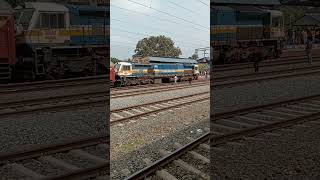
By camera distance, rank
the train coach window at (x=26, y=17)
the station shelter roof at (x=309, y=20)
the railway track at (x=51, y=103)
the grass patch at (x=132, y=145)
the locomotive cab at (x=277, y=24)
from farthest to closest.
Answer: the train coach window at (x=26, y=17)
the railway track at (x=51, y=103)
the grass patch at (x=132, y=145)
the station shelter roof at (x=309, y=20)
the locomotive cab at (x=277, y=24)

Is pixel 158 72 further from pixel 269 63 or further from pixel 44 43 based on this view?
A: pixel 44 43

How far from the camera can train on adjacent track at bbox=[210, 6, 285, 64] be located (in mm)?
3992

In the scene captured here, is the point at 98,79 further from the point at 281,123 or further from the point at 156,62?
the point at 156,62

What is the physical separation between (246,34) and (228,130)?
184 cm

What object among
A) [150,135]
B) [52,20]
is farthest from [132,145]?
[52,20]

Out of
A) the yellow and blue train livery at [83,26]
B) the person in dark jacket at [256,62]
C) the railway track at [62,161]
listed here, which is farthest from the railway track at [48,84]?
the person in dark jacket at [256,62]

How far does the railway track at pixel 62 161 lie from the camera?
2.91m

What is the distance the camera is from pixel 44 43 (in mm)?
4797

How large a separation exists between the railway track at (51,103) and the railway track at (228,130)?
5.10ft

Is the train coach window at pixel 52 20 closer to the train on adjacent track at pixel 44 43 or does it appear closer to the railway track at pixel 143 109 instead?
the train on adjacent track at pixel 44 43

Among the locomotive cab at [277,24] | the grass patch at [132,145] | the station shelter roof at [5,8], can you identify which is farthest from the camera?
the station shelter roof at [5,8]

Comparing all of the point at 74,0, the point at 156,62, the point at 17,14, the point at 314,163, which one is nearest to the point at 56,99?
the point at 17,14

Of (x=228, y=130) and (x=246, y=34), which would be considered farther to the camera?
(x=246, y=34)

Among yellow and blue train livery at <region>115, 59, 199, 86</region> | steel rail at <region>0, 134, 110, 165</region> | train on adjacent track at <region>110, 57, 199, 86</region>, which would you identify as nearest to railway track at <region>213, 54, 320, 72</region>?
steel rail at <region>0, 134, 110, 165</region>
